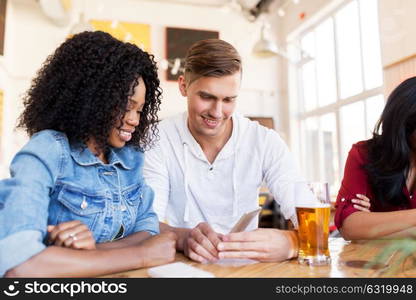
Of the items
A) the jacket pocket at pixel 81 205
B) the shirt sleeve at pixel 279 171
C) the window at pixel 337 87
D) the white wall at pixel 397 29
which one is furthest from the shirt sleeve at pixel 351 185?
the window at pixel 337 87

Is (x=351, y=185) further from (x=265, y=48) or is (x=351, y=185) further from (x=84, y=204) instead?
(x=265, y=48)

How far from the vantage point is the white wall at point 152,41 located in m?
5.84

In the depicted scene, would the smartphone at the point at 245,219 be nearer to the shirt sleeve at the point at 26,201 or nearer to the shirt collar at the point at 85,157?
the shirt collar at the point at 85,157

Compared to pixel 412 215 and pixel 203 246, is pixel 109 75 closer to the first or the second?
pixel 203 246

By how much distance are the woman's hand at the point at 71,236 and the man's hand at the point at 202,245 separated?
26 centimetres

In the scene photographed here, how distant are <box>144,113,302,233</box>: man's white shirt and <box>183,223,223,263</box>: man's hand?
20.3 inches

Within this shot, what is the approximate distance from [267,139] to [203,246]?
0.76 meters

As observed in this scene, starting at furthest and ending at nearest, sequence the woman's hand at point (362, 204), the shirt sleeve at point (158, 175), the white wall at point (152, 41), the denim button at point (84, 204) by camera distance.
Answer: the white wall at point (152, 41) < the shirt sleeve at point (158, 175) < the woman's hand at point (362, 204) < the denim button at point (84, 204)

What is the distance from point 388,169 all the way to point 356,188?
0.13 metres

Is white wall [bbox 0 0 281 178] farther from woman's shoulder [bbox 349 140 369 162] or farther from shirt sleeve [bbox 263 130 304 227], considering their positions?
woman's shoulder [bbox 349 140 369 162]

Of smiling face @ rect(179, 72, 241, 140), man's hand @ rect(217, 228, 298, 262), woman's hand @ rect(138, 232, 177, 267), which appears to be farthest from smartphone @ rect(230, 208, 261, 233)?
smiling face @ rect(179, 72, 241, 140)

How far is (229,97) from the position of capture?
1.58 metres

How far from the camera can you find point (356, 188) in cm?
151

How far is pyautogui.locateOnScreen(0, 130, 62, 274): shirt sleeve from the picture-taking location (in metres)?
0.79
